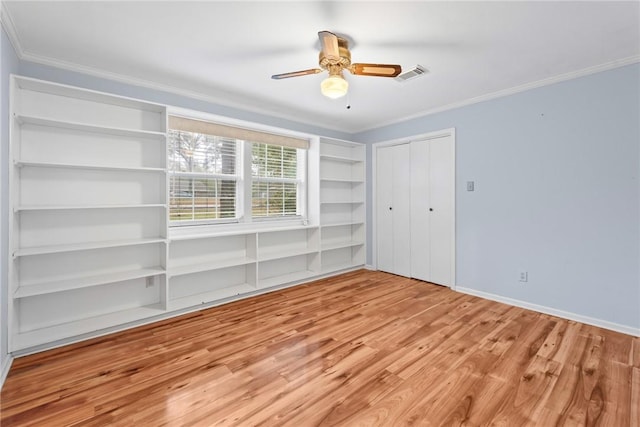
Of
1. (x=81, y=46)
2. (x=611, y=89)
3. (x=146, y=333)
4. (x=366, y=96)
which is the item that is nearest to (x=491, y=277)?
(x=611, y=89)

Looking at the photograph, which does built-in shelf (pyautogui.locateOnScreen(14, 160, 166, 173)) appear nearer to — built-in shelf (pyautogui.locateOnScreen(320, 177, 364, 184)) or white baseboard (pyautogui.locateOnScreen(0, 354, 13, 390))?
white baseboard (pyautogui.locateOnScreen(0, 354, 13, 390))

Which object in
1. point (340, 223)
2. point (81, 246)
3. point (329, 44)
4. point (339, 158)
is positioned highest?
point (329, 44)

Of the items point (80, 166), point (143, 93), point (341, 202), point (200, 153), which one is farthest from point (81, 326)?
point (341, 202)

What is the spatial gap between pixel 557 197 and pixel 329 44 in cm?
281

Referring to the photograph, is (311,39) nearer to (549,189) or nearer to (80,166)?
(80,166)

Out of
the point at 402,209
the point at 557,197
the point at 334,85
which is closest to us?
the point at 334,85

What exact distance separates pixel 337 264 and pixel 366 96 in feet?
8.87

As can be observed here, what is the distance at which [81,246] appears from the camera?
254 cm

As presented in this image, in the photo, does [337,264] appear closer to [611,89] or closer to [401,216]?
[401,216]

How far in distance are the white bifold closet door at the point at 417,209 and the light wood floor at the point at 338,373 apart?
114 cm

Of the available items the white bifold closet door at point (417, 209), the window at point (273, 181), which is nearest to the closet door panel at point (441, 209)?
the white bifold closet door at point (417, 209)

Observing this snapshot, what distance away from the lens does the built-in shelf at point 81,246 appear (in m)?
2.28

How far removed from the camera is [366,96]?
11.6 ft

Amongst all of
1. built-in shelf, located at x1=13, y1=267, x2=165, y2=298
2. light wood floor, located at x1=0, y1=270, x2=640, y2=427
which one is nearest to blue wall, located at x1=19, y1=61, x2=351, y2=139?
built-in shelf, located at x1=13, y1=267, x2=165, y2=298
